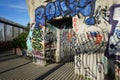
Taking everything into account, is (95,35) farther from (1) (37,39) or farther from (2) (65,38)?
(1) (37,39)

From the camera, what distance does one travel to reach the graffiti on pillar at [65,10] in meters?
7.73

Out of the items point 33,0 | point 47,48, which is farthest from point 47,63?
point 33,0

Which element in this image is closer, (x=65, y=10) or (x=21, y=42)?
(x=65, y=10)

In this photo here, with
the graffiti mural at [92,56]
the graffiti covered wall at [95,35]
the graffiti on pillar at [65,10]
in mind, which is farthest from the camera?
the graffiti on pillar at [65,10]

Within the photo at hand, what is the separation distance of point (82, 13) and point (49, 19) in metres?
2.82

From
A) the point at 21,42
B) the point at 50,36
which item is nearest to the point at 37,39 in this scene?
the point at 50,36

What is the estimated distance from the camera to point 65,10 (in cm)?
912

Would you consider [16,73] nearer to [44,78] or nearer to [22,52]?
[44,78]

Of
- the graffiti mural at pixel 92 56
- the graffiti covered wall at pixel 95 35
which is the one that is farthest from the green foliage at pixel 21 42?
the graffiti mural at pixel 92 56

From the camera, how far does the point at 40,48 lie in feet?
36.2

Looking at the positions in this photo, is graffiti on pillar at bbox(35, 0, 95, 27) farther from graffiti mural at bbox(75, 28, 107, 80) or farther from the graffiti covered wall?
graffiti mural at bbox(75, 28, 107, 80)

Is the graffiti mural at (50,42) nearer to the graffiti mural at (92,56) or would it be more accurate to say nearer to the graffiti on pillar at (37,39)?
the graffiti on pillar at (37,39)

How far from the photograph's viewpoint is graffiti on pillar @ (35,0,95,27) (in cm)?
773

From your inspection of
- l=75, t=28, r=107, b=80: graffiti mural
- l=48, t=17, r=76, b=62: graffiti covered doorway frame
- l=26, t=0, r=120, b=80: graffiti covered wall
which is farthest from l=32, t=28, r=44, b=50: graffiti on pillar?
l=75, t=28, r=107, b=80: graffiti mural
